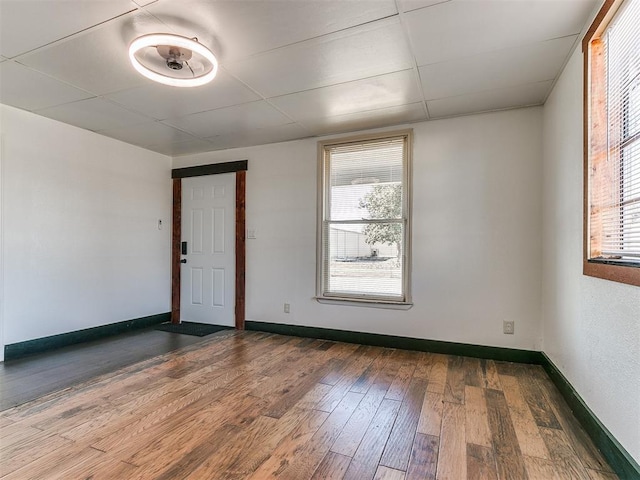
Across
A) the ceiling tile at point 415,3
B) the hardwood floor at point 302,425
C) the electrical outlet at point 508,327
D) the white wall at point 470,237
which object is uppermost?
the ceiling tile at point 415,3

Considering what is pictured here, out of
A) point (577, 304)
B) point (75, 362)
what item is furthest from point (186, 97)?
point (577, 304)

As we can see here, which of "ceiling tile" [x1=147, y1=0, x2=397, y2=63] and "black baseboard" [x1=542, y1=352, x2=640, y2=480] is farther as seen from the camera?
"ceiling tile" [x1=147, y1=0, x2=397, y2=63]

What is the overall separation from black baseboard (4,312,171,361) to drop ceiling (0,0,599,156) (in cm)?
230

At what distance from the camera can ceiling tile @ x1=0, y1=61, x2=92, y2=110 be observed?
2.46 metres

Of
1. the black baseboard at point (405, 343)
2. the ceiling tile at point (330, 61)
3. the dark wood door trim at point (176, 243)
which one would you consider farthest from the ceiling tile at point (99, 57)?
the black baseboard at point (405, 343)

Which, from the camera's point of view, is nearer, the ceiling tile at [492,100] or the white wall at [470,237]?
the ceiling tile at [492,100]

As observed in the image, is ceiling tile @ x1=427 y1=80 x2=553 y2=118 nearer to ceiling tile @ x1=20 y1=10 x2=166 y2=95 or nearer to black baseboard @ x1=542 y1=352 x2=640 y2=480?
black baseboard @ x1=542 y1=352 x2=640 y2=480

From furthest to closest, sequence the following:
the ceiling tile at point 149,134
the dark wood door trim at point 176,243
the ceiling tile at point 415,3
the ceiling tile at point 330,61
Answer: the dark wood door trim at point 176,243, the ceiling tile at point 149,134, the ceiling tile at point 330,61, the ceiling tile at point 415,3

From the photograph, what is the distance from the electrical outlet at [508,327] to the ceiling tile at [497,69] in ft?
6.89

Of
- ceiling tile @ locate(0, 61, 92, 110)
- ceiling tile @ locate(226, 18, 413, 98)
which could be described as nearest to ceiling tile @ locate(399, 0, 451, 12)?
ceiling tile @ locate(226, 18, 413, 98)

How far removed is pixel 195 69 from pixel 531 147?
117 inches

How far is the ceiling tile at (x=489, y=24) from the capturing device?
175cm

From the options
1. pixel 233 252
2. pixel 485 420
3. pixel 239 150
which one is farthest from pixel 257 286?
pixel 485 420

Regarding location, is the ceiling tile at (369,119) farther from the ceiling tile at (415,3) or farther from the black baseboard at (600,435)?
the black baseboard at (600,435)
